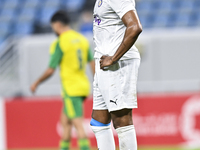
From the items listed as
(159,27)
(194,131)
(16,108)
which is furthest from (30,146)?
(159,27)

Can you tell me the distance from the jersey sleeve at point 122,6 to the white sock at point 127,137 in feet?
2.74

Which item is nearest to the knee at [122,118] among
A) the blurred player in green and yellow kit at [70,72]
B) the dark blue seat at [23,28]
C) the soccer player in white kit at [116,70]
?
the soccer player in white kit at [116,70]

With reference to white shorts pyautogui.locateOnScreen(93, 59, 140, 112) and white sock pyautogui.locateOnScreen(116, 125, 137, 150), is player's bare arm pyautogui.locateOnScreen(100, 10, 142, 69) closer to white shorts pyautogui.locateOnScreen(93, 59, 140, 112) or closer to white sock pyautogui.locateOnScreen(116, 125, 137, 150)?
white shorts pyautogui.locateOnScreen(93, 59, 140, 112)

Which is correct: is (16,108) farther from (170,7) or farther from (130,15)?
(170,7)

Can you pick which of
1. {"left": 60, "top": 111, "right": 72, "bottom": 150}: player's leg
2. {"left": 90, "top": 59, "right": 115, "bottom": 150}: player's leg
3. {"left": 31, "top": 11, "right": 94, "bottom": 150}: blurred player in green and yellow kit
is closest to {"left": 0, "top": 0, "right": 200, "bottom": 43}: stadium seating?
{"left": 31, "top": 11, "right": 94, "bottom": 150}: blurred player in green and yellow kit

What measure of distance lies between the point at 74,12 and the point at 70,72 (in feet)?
18.8

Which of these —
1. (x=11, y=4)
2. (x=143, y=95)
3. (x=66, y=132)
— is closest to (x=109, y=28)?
(x=66, y=132)

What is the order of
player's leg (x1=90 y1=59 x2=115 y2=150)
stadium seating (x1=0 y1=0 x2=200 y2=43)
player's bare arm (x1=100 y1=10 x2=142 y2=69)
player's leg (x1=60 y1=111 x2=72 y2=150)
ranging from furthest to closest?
stadium seating (x1=0 y1=0 x2=200 y2=43), player's leg (x1=60 y1=111 x2=72 y2=150), player's leg (x1=90 y1=59 x2=115 y2=150), player's bare arm (x1=100 y1=10 x2=142 y2=69)

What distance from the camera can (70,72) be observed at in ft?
18.1

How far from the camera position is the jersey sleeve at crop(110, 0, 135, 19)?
3.06 m

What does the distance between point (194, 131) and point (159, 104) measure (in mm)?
707

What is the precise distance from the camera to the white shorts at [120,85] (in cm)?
320

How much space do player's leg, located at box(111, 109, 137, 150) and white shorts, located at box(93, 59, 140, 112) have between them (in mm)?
68

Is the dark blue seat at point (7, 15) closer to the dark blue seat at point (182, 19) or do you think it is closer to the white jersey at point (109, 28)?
the dark blue seat at point (182, 19)
